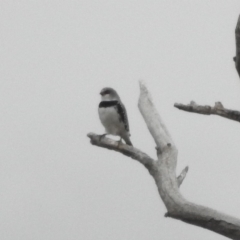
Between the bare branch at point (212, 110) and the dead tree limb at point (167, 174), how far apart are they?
917 mm

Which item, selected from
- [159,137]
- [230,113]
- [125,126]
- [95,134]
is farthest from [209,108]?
[125,126]

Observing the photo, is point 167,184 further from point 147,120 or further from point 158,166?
point 147,120

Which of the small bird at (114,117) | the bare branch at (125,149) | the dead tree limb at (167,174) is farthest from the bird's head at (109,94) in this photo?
the bare branch at (125,149)

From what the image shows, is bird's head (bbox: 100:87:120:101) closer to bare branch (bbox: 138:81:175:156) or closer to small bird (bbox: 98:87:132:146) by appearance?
small bird (bbox: 98:87:132:146)

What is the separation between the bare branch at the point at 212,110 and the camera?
687 centimetres

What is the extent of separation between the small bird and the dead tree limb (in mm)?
2059

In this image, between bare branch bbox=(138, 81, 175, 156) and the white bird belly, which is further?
the white bird belly

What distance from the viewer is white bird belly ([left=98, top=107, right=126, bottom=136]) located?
11.9m

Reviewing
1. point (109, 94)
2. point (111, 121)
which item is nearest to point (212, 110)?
point (111, 121)

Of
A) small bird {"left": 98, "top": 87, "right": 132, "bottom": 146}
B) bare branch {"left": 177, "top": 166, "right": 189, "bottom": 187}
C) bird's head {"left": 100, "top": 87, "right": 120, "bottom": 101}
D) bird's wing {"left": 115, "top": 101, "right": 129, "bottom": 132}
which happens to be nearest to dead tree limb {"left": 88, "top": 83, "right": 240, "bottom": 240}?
bare branch {"left": 177, "top": 166, "right": 189, "bottom": 187}

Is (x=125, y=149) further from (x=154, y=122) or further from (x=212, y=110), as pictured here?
(x=212, y=110)

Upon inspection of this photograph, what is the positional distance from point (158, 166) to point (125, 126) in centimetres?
425

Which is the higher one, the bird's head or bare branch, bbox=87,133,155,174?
the bird's head

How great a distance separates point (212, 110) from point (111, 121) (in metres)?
5.15
